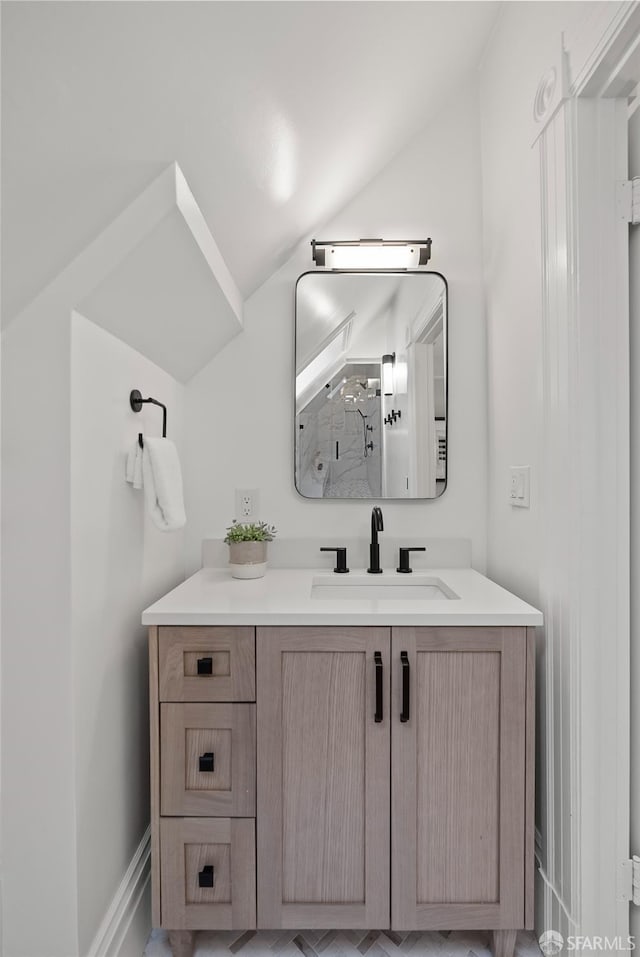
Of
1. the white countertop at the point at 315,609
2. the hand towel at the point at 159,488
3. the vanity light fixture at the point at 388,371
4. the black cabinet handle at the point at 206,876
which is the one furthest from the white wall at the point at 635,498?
the hand towel at the point at 159,488

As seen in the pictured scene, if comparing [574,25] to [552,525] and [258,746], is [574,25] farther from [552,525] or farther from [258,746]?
[258,746]

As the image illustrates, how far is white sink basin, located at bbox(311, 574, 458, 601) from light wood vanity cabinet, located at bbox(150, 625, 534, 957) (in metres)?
0.45

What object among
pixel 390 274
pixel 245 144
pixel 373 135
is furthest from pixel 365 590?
pixel 373 135

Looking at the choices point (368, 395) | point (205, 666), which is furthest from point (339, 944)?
point (368, 395)

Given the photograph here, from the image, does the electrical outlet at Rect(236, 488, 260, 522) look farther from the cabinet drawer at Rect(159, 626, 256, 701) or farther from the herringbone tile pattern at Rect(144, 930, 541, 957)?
the herringbone tile pattern at Rect(144, 930, 541, 957)

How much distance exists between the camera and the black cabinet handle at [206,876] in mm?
1230

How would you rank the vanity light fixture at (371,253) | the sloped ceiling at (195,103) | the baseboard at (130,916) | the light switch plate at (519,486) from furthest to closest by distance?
1. the vanity light fixture at (371,253)
2. the light switch plate at (519,486)
3. the baseboard at (130,916)
4. the sloped ceiling at (195,103)

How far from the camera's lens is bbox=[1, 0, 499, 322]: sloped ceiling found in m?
0.80

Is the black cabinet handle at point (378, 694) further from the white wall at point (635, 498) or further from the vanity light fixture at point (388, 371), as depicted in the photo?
the vanity light fixture at point (388, 371)

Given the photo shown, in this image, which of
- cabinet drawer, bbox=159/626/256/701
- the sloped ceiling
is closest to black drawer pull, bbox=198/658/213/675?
cabinet drawer, bbox=159/626/256/701

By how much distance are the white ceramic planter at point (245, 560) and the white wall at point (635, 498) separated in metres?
1.04

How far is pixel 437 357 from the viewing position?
6.14ft

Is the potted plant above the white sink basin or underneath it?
above

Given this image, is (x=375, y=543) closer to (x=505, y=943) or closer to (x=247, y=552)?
(x=247, y=552)
